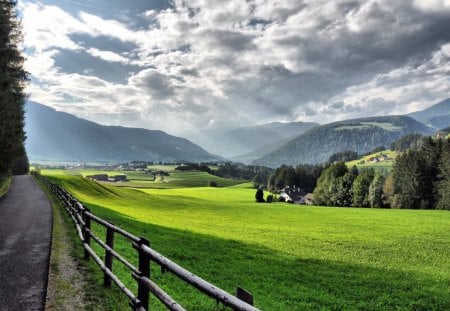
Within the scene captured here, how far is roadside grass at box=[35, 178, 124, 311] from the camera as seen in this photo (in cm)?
905

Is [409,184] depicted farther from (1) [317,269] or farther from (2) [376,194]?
(1) [317,269]

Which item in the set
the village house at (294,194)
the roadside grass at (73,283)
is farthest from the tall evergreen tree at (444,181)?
the roadside grass at (73,283)

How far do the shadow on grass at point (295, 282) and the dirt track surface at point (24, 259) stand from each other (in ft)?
9.12

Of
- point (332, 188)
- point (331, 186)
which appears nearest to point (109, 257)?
point (332, 188)

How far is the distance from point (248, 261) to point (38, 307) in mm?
12942

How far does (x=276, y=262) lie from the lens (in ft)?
66.4

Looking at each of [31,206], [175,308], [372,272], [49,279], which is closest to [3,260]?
[49,279]

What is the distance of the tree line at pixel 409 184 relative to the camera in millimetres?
86438

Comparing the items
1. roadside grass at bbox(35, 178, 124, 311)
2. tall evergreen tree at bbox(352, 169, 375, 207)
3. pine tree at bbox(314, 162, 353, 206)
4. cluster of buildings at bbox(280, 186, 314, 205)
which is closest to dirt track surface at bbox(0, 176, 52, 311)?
roadside grass at bbox(35, 178, 124, 311)

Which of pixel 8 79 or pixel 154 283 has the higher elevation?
pixel 8 79

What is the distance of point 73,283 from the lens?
10.8 metres

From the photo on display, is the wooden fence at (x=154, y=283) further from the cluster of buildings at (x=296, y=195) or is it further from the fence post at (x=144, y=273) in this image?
the cluster of buildings at (x=296, y=195)

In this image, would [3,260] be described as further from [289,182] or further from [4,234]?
[289,182]

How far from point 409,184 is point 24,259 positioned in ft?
320
